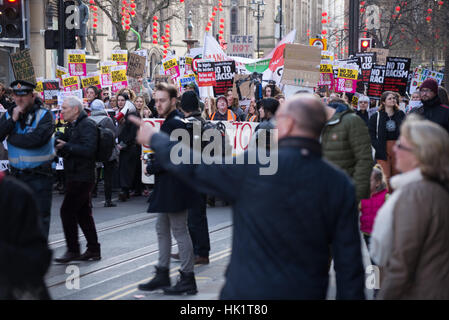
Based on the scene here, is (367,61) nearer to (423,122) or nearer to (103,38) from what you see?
(423,122)

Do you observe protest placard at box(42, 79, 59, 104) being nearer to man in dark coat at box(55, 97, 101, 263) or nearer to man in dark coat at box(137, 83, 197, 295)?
man in dark coat at box(55, 97, 101, 263)

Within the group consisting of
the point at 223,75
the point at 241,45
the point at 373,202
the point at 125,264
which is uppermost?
the point at 241,45

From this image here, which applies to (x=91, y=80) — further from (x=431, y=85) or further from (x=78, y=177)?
(x=431, y=85)

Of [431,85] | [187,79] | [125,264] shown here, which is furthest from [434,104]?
[187,79]

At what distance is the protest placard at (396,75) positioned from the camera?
47.7 feet

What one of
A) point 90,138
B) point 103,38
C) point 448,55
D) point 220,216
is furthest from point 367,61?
point 103,38

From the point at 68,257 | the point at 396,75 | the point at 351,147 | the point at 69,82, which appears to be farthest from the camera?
the point at 69,82

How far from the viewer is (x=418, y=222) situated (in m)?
3.71

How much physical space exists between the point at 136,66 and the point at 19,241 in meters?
15.6

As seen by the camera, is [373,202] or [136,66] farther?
[136,66]

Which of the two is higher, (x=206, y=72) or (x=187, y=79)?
(x=206, y=72)

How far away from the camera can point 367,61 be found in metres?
18.4

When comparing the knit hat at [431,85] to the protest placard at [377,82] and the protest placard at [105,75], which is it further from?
the protest placard at [105,75]

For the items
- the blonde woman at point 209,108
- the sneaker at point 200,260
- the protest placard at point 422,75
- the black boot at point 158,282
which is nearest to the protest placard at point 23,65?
the blonde woman at point 209,108
